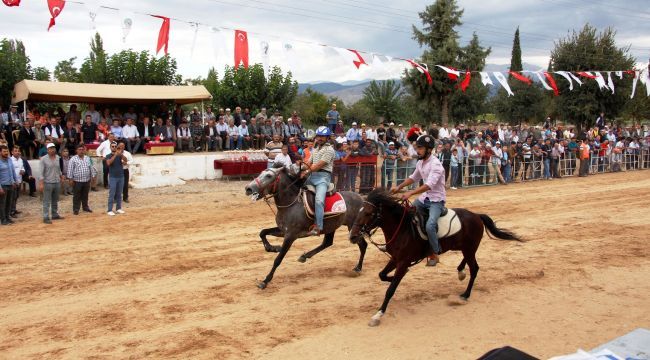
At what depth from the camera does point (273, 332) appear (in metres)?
6.71

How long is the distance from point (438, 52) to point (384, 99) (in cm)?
1685

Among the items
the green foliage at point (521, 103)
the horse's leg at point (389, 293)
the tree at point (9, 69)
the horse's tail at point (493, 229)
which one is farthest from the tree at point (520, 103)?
the horse's leg at point (389, 293)

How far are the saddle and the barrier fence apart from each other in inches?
391

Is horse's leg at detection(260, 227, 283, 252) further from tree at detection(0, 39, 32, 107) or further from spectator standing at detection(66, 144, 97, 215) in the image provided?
tree at detection(0, 39, 32, 107)

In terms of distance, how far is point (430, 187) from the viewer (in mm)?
7715

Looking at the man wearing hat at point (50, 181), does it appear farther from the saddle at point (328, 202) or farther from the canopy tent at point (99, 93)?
the saddle at point (328, 202)

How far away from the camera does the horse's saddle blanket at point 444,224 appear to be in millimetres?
7660

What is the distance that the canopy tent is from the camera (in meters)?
20.1

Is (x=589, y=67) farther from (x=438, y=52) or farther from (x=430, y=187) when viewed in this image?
(x=430, y=187)

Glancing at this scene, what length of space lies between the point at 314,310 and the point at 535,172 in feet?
68.0

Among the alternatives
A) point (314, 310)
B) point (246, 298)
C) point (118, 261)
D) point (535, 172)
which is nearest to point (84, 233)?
point (118, 261)

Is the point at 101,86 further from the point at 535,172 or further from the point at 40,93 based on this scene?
the point at 535,172

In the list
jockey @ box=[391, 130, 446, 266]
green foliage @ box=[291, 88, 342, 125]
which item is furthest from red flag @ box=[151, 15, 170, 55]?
green foliage @ box=[291, 88, 342, 125]

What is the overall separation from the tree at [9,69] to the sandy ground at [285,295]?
11.0m
